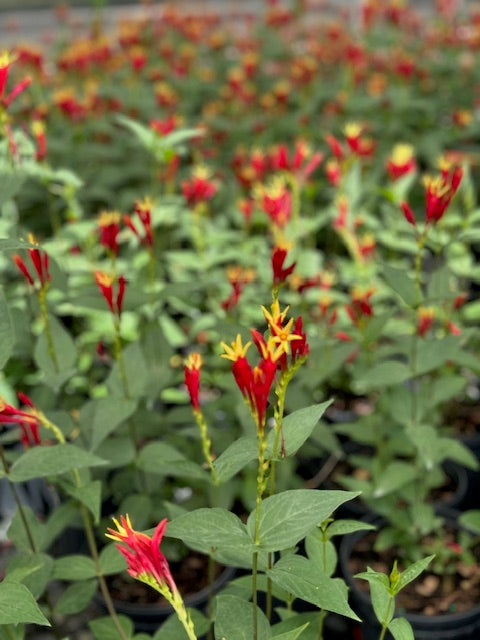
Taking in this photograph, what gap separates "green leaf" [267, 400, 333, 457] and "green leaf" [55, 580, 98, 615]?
0.47m

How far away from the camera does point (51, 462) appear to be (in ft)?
2.93

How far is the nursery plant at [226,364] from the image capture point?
785 mm

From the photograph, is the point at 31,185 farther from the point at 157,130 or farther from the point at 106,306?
the point at 106,306

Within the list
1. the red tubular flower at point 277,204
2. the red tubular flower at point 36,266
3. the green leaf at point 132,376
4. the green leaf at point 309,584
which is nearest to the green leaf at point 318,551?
the green leaf at point 309,584

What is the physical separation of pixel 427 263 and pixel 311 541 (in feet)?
6.02

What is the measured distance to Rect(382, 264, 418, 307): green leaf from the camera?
1089 millimetres

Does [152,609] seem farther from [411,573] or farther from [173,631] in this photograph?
[411,573]

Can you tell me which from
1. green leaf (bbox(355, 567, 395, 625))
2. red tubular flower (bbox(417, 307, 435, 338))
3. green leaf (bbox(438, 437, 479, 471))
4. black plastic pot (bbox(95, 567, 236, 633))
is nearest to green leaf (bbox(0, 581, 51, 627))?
green leaf (bbox(355, 567, 395, 625))

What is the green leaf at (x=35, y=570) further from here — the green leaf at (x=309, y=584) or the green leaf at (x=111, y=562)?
the green leaf at (x=309, y=584)

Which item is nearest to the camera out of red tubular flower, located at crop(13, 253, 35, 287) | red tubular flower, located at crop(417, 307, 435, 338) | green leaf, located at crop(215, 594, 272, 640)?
green leaf, located at crop(215, 594, 272, 640)

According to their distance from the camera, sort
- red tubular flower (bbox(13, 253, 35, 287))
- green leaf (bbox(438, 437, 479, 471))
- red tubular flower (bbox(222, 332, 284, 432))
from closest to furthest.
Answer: red tubular flower (bbox(222, 332, 284, 432)) → red tubular flower (bbox(13, 253, 35, 287)) → green leaf (bbox(438, 437, 479, 471))

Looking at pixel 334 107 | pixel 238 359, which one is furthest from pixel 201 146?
pixel 238 359

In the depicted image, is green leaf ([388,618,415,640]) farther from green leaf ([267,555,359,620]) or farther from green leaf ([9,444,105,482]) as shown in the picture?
green leaf ([9,444,105,482])

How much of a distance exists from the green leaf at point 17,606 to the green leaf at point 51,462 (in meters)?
0.14
